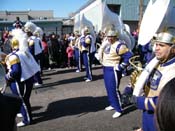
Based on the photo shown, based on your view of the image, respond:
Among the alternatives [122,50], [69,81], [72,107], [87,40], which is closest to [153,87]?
[122,50]

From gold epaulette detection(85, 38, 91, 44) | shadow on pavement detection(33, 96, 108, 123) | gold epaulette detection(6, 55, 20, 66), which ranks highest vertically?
gold epaulette detection(85, 38, 91, 44)

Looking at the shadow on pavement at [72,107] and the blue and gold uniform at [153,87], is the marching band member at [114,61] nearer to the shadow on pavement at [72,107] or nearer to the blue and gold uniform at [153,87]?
the shadow on pavement at [72,107]

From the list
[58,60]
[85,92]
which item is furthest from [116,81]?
[58,60]

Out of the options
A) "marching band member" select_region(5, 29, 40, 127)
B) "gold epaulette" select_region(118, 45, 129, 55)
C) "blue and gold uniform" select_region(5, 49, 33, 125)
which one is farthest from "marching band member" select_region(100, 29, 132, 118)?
"blue and gold uniform" select_region(5, 49, 33, 125)

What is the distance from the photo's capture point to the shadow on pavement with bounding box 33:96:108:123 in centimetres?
683

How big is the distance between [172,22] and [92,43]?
25.8 feet

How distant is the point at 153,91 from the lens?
320 centimetres

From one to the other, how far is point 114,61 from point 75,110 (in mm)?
1484

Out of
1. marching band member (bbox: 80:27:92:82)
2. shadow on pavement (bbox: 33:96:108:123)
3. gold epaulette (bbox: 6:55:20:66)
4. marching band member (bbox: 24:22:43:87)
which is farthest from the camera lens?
marching band member (bbox: 80:27:92:82)

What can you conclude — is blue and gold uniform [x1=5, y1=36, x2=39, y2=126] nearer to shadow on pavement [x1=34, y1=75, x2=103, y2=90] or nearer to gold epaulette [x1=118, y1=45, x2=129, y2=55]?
gold epaulette [x1=118, y1=45, x2=129, y2=55]

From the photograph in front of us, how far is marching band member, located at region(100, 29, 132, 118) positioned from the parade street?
338 mm

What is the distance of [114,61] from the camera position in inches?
248

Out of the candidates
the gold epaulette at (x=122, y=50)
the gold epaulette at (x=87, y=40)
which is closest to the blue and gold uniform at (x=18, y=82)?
the gold epaulette at (x=122, y=50)

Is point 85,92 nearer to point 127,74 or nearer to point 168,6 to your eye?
point 127,74
